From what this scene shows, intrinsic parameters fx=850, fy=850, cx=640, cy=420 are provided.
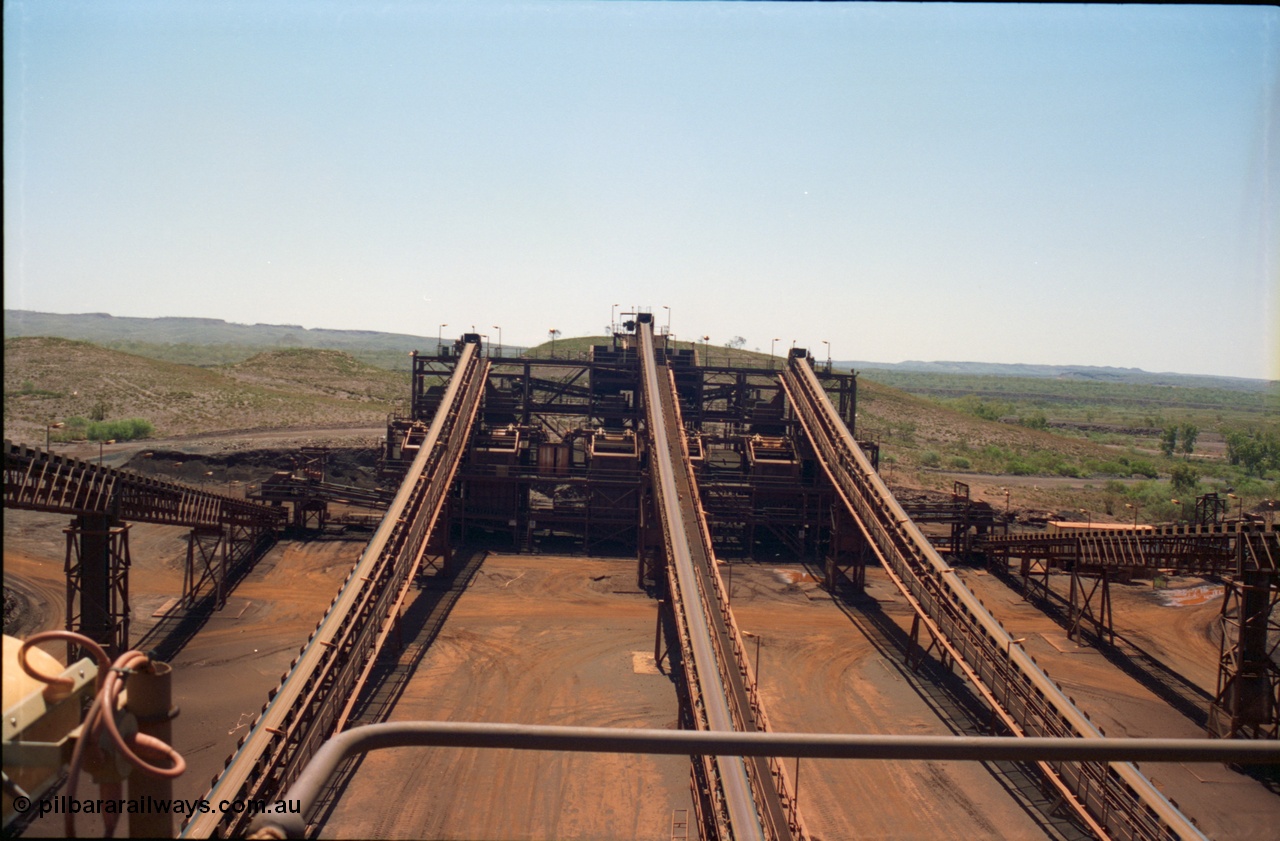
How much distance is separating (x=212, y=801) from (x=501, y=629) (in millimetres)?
14343

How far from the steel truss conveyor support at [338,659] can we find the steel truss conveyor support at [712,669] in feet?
23.4

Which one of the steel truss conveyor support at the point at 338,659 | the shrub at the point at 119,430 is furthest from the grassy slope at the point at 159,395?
the steel truss conveyor support at the point at 338,659

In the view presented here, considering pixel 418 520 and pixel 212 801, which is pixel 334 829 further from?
pixel 418 520

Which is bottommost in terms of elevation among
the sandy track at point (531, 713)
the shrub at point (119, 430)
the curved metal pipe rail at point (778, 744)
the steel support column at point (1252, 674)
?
the sandy track at point (531, 713)

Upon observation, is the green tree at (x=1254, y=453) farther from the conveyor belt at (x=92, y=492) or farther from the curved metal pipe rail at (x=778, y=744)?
the curved metal pipe rail at (x=778, y=744)

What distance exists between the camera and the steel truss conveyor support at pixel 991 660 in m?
15.1

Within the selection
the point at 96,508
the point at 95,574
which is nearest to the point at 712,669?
the point at 96,508

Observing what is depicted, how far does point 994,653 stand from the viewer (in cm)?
2084

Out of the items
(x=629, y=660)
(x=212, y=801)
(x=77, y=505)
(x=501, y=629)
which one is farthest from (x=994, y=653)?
(x=77, y=505)

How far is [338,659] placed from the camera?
19.3 m

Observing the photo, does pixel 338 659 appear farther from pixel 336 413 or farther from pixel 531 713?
pixel 336 413

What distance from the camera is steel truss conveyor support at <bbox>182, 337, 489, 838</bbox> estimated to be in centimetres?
1433

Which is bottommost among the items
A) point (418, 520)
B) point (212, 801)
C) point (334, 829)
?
point (334, 829)

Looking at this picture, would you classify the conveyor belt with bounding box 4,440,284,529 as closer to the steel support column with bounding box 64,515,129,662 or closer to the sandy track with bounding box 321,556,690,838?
the steel support column with bounding box 64,515,129,662
